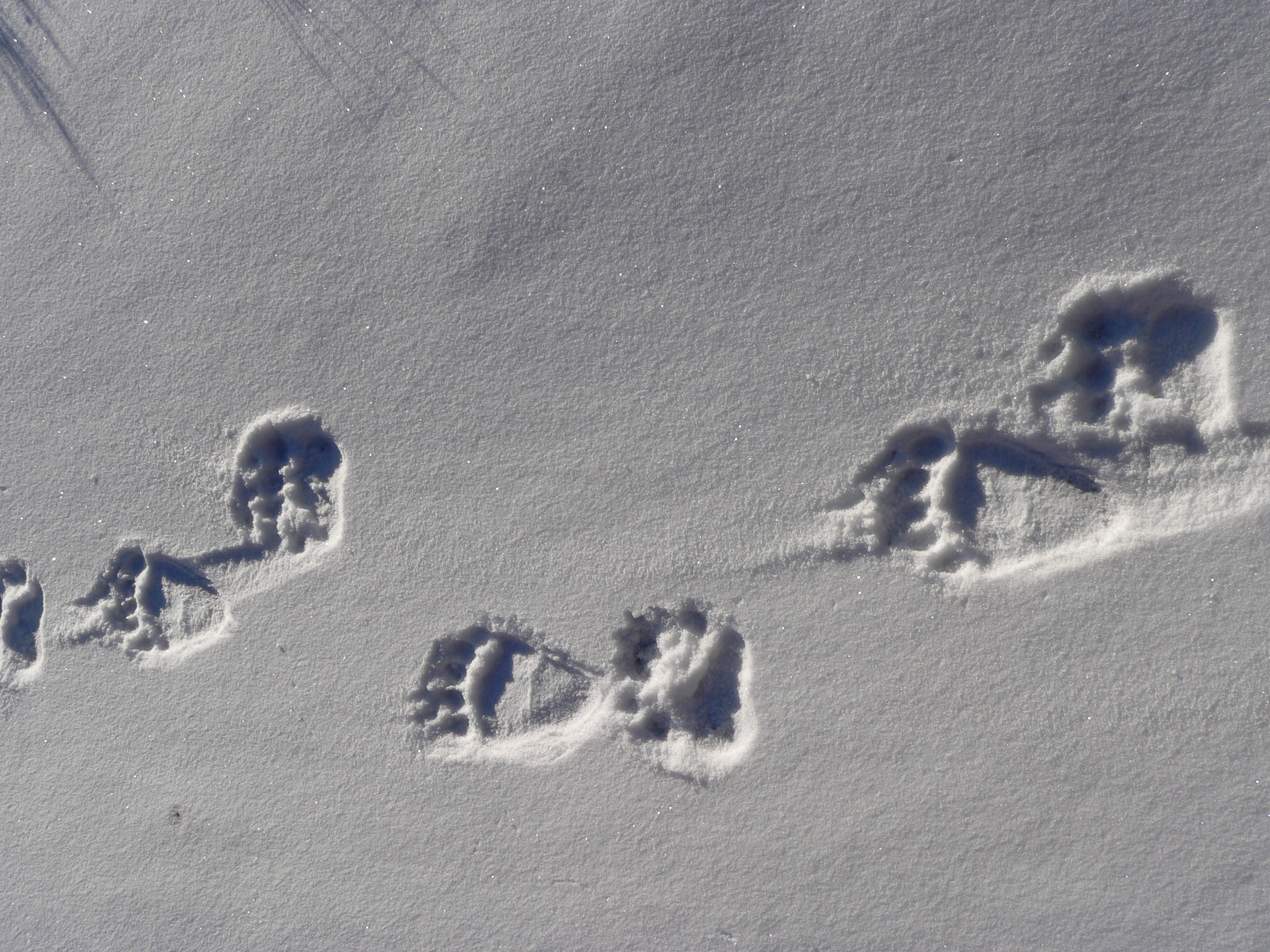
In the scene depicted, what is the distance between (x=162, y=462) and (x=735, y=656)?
1.58 meters

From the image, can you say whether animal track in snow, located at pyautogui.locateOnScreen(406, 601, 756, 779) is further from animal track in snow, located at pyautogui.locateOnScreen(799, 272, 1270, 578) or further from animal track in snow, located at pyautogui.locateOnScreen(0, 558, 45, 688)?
animal track in snow, located at pyautogui.locateOnScreen(0, 558, 45, 688)

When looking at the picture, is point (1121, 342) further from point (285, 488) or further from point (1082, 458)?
point (285, 488)

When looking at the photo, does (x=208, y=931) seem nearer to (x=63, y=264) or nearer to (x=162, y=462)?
(x=162, y=462)

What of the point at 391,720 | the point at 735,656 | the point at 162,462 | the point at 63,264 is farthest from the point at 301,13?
the point at 735,656

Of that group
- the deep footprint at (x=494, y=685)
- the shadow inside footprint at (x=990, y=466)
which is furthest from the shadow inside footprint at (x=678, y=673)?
the shadow inside footprint at (x=990, y=466)

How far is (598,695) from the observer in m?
1.85

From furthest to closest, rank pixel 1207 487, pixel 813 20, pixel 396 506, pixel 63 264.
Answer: pixel 63 264, pixel 396 506, pixel 813 20, pixel 1207 487

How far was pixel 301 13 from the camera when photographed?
1.95 metres

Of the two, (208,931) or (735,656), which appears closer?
(735,656)

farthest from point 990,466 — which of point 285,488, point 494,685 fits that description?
point 285,488

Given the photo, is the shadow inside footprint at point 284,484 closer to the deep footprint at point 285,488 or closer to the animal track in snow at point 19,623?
the deep footprint at point 285,488

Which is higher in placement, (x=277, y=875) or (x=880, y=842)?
(x=880, y=842)

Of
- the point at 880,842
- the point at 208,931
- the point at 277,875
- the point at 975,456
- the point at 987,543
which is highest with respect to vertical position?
the point at 975,456

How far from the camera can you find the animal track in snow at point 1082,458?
1644mm
